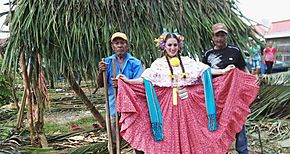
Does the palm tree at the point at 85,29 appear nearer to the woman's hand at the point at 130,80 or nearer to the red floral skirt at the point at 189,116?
the woman's hand at the point at 130,80

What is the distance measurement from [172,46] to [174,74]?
0.25 meters

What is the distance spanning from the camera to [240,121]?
12.2ft

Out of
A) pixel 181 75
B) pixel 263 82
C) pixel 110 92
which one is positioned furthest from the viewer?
pixel 263 82

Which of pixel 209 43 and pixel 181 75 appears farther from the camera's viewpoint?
pixel 209 43

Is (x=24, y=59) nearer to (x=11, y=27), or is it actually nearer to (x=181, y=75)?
(x=11, y=27)

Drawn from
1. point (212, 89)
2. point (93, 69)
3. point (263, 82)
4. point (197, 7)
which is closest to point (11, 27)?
point (93, 69)

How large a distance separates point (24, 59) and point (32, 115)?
0.88m

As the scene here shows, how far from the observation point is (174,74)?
3.57 metres

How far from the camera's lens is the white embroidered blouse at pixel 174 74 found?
11.7ft

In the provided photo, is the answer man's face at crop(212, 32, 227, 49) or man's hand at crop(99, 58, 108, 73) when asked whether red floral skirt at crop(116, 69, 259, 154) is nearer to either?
man's hand at crop(99, 58, 108, 73)

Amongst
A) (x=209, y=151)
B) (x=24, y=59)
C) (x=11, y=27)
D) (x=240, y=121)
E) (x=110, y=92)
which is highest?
(x=11, y=27)

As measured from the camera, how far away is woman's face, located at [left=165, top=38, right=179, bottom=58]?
355 centimetres

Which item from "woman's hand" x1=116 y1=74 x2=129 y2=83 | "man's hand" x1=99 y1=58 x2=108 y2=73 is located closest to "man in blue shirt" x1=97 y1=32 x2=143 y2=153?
"man's hand" x1=99 y1=58 x2=108 y2=73

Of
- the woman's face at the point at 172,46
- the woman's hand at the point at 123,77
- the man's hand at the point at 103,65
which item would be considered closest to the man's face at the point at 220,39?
the woman's face at the point at 172,46
